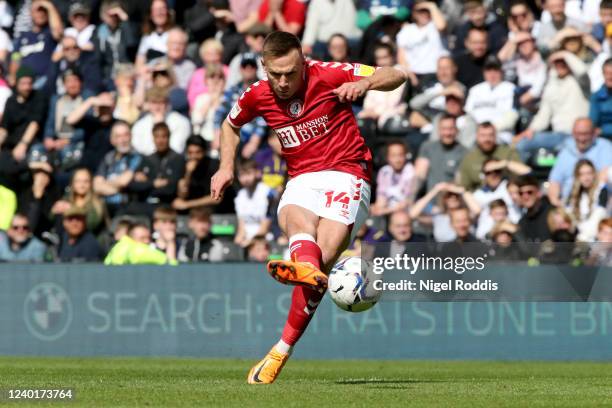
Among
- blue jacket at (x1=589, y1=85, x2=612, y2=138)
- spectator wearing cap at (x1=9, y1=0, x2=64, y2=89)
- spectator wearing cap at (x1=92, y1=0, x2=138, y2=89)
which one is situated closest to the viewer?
blue jacket at (x1=589, y1=85, x2=612, y2=138)

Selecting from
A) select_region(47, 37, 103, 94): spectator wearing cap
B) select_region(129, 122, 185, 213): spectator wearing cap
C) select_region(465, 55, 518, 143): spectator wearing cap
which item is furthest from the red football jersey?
select_region(47, 37, 103, 94): spectator wearing cap

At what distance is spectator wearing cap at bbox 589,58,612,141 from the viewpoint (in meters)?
18.6

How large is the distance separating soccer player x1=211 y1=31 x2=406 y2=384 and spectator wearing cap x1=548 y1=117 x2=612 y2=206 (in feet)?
23.5

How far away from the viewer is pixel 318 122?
1096cm

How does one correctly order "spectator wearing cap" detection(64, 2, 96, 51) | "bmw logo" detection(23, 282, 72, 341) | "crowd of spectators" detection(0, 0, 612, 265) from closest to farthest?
1. "bmw logo" detection(23, 282, 72, 341)
2. "crowd of spectators" detection(0, 0, 612, 265)
3. "spectator wearing cap" detection(64, 2, 96, 51)

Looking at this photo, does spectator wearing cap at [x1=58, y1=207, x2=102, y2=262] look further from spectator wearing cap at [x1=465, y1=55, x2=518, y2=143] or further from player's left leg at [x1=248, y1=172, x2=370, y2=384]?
player's left leg at [x1=248, y1=172, x2=370, y2=384]

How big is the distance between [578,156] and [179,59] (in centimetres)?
647

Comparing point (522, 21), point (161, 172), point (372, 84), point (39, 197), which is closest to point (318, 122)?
point (372, 84)

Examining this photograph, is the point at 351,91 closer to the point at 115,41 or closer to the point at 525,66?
the point at 525,66

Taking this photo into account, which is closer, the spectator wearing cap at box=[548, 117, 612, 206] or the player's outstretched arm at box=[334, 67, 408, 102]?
the player's outstretched arm at box=[334, 67, 408, 102]

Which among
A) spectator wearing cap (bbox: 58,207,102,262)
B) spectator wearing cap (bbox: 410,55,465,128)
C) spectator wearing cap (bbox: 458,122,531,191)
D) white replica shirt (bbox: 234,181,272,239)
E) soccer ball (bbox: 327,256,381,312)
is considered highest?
spectator wearing cap (bbox: 410,55,465,128)

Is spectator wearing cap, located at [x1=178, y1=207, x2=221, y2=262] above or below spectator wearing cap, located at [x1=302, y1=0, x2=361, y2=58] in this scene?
below

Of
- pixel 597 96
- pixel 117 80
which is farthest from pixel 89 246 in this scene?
pixel 597 96

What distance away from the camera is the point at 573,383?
452 inches
